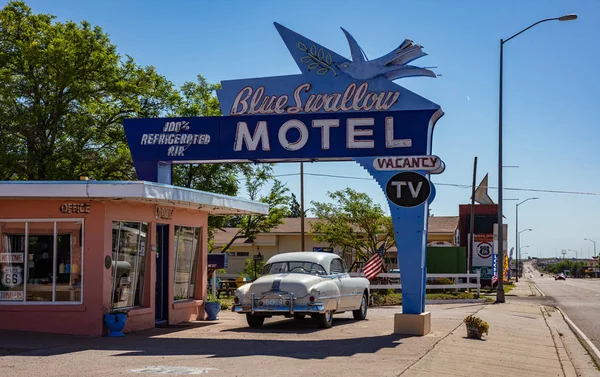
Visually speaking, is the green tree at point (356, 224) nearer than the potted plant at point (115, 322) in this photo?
No

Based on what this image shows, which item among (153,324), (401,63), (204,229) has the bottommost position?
(153,324)

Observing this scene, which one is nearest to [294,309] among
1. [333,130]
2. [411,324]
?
[411,324]

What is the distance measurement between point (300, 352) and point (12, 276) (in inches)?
263

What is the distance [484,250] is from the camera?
52656 millimetres

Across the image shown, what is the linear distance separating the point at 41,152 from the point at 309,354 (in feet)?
69.4

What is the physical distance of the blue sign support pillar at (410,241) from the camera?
16.2 metres

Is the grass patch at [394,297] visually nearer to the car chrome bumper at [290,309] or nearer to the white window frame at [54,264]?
the car chrome bumper at [290,309]

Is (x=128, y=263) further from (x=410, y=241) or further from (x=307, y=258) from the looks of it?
(x=410, y=241)

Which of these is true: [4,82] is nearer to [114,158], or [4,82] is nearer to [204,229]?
[114,158]

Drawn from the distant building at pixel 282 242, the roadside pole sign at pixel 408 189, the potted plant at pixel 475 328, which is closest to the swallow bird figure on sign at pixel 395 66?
the roadside pole sign at pixel 408 189

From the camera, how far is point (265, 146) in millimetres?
17219

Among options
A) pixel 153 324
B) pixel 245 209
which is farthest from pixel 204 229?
pixel 153 324

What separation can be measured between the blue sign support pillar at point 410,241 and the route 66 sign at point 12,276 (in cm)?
761

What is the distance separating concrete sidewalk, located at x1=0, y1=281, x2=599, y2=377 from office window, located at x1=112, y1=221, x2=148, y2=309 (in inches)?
35.9
